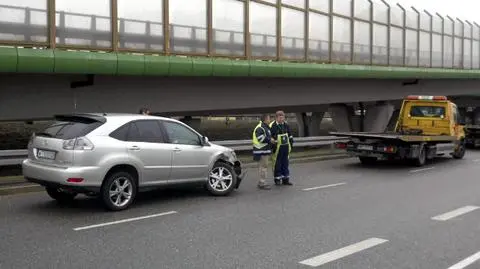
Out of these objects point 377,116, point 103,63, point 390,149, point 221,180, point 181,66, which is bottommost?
point 221,180

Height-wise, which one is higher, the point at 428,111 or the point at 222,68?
the point at 222,68

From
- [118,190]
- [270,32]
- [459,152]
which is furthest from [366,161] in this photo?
[118,190]

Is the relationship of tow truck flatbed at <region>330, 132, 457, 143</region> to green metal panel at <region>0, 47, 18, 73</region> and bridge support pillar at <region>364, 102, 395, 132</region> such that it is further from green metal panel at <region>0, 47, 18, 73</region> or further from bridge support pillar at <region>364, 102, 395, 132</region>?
green metal panel at <region>0, 47, 18, 73</region>

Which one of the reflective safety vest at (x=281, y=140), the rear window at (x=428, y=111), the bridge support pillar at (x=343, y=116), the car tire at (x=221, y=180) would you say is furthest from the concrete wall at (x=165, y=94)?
the car tire at (x=221, y=180)

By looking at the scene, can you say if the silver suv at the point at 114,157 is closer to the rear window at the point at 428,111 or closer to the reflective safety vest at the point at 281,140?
the reflective safety vest at the point at 281,140

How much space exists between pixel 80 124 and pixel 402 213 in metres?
5.30

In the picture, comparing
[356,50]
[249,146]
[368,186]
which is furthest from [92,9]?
[356,50]

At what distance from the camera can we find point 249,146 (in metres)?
17.1

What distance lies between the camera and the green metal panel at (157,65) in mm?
14758

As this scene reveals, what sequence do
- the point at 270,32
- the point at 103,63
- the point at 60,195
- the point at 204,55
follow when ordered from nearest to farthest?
the point at 60,195 → the point at 103,63 → the point at 204,55 → the point at 270,32

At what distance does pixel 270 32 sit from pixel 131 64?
6.39 metres

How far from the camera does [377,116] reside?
27.7 m

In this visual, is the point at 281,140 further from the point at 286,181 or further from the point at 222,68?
Answer: the point at 222,68

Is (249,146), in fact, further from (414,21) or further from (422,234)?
(414,21)
